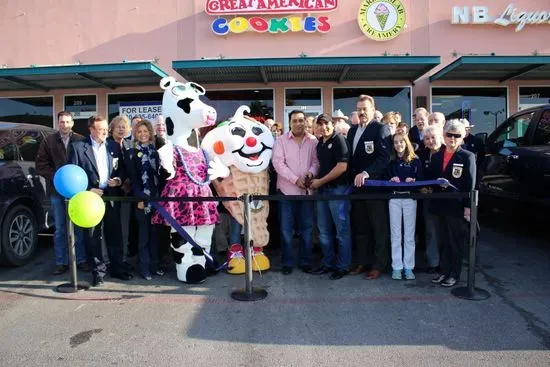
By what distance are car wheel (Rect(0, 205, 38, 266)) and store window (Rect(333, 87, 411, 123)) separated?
26.0 ft

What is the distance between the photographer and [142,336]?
3.62m

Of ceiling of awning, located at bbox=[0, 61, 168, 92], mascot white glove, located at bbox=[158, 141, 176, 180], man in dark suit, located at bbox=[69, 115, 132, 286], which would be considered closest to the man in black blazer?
mascot white glove, located at bbox=[158, 141, 176, 180]

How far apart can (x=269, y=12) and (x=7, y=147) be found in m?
7.34

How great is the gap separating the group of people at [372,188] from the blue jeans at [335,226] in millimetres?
11

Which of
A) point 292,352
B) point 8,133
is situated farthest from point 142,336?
point 8,133

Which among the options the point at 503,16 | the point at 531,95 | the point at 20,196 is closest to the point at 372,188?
the point at 20,196

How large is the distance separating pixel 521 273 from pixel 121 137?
475 cm

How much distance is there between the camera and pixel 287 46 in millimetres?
11461

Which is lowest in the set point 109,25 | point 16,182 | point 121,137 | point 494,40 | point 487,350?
point 487,350

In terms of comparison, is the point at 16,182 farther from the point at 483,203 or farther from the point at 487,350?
the point at 483,203

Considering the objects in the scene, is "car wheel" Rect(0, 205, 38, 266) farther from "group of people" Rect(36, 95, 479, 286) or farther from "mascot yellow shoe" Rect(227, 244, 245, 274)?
"mascot yellow shoe" Rect(227, 244, 245, 274)

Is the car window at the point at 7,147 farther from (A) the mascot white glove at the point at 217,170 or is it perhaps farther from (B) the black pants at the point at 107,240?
(A) the mascot white glove at the point at 217,170

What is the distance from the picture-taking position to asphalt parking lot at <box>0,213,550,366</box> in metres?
3.25

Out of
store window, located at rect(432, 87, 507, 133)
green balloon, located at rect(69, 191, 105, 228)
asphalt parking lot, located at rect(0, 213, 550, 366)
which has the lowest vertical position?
asphalt parking lot, located at rect(0, 213, 550, 366)
